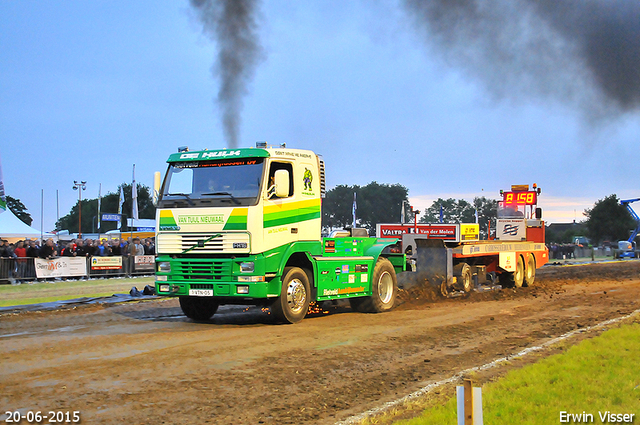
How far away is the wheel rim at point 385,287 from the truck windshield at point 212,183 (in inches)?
178

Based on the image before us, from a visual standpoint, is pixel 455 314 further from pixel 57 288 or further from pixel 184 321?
pixel 57 288

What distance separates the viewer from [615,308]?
14.5 meters

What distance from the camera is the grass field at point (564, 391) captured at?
5.47m

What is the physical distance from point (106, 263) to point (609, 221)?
279 feet

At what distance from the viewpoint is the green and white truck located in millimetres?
11188

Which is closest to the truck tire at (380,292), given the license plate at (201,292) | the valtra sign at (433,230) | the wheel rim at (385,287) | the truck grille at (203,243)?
the wheel rim at (385,287)

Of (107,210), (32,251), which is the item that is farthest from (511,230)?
(107,210)

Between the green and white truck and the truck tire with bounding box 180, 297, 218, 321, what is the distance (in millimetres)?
21

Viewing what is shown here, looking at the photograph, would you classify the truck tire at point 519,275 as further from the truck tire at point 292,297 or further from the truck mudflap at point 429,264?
the truck tire at point 292,297

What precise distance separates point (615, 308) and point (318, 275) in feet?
24.1

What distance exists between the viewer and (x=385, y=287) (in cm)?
1462

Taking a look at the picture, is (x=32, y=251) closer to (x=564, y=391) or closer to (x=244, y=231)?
(x=244, y=231)

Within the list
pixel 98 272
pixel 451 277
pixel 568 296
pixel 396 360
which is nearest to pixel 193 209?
pixel 396 360

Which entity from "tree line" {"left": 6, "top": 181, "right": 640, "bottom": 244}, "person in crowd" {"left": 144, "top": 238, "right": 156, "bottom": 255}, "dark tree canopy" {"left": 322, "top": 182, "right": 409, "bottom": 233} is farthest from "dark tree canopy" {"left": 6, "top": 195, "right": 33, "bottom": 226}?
"person in crowd" {"left": 144, "top": 238, "right": 156, "bottom": 255}
